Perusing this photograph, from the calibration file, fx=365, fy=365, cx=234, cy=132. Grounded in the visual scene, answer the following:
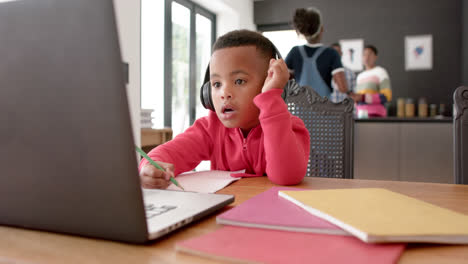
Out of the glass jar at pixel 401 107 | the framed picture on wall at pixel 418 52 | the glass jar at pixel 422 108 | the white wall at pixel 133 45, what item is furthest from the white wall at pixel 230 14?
the glass jar at pixel 422 108

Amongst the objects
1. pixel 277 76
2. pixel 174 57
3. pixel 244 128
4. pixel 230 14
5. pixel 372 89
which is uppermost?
pixel 230 14

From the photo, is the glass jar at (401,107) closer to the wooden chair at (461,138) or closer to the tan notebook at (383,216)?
the wooden chair at (461,138)

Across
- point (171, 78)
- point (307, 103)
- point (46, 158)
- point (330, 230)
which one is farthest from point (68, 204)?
point (171, 78)

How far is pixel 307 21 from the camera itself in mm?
2438

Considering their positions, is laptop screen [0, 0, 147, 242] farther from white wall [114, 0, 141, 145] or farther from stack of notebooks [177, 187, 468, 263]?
white wall [114, 0, 141, 145]

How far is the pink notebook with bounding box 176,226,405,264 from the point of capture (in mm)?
310

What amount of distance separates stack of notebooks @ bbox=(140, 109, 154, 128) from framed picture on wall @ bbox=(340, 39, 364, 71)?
3.31m

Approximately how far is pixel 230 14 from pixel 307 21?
3322 mm

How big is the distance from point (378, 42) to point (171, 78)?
9.98 feet

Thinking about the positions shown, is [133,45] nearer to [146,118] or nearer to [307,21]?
[146,118]

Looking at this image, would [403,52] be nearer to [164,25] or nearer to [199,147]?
[164,25]

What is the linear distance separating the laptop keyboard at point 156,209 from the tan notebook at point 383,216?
0.17m

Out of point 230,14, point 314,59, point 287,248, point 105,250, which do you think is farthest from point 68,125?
point 230,14

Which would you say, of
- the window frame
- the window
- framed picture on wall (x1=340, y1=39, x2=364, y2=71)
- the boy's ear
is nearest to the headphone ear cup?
the boy's ear
